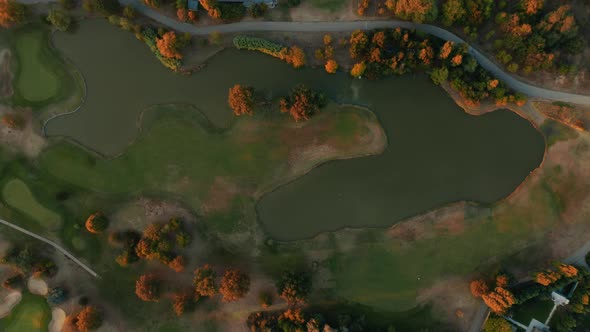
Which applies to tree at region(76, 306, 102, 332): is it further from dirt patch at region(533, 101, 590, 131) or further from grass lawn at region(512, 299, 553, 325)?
dirt patch at region(533, 101, 590, 131)

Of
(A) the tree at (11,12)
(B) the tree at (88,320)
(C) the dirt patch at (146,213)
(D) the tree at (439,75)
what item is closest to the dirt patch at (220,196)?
(C) the dirt patch at (146,213)

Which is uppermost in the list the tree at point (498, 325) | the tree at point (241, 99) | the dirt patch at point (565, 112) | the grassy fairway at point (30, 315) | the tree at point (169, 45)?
the tree at point (169, 45)

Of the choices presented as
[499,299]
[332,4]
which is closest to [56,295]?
[332,4]

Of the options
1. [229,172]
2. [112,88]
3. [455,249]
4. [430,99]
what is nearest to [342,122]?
[430,99]

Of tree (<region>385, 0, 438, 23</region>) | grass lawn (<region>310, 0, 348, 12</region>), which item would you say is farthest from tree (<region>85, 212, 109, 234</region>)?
tree (<region>385, 0, 438, 23</region>)

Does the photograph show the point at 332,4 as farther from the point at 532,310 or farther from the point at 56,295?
the point at 56,295

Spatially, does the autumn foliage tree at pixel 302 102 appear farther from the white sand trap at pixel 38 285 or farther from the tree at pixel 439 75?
the white sand trap at pixel 38 285
